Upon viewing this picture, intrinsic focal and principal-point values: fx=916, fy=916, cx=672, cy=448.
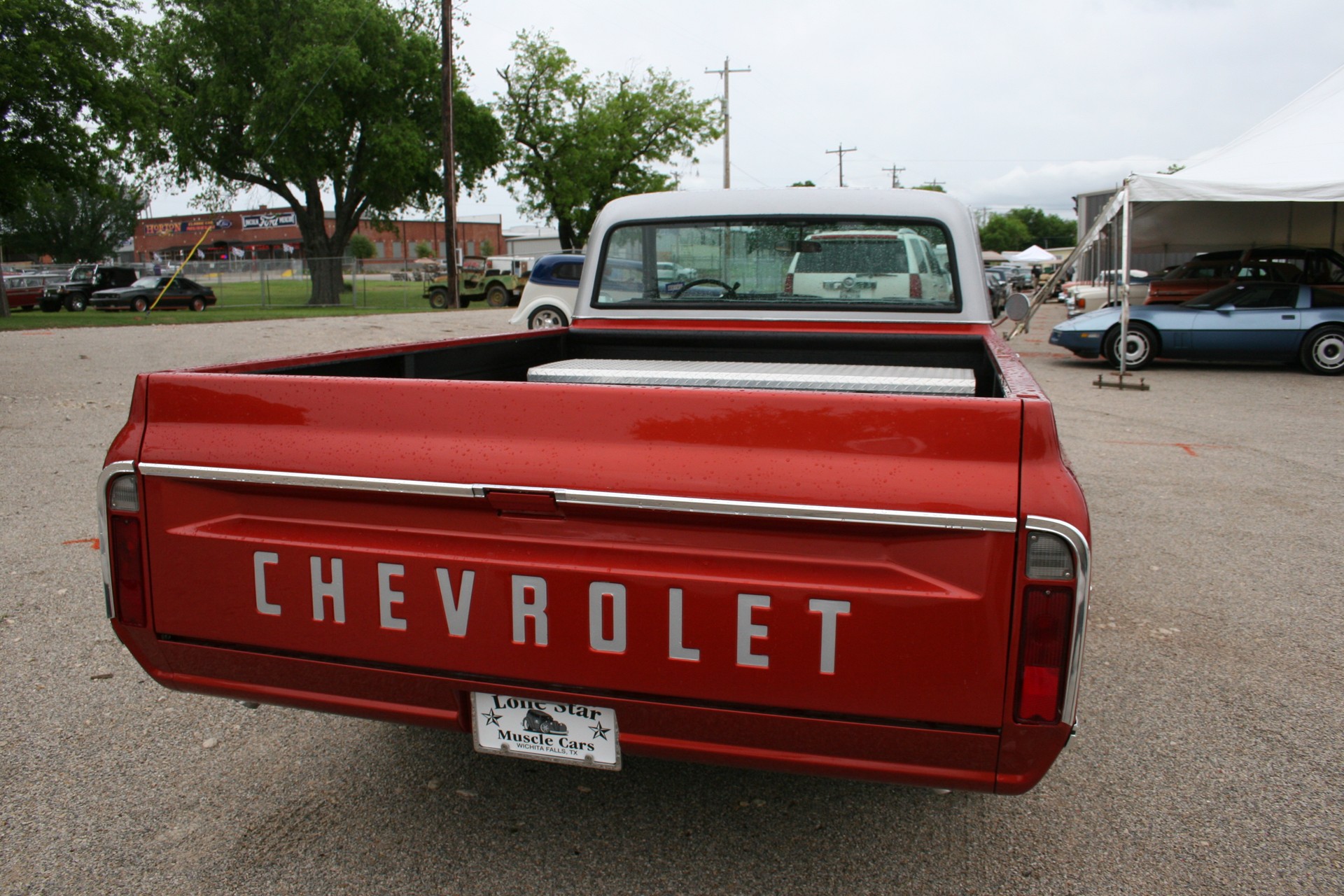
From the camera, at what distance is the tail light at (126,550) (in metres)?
2.09

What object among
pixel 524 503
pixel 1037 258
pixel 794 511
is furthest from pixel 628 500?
pixel 1037 258

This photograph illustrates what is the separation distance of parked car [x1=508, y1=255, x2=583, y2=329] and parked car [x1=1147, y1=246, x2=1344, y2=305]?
406 inches

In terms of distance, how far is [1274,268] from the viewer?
42.9 feet

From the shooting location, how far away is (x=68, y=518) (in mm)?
5262

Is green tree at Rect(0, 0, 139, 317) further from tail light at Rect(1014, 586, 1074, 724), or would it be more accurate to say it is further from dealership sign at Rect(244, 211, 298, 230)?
dealership sign at Rect(244, 211, 298, 230)

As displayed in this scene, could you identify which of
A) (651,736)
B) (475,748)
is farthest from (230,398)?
(651,736)

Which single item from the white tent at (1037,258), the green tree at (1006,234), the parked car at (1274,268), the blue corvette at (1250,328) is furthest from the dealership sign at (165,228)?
the green tree at (1006,234)

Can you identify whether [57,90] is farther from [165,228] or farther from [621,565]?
[165,228]

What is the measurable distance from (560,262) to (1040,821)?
15.7 meters

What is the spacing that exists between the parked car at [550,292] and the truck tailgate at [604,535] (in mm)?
14823

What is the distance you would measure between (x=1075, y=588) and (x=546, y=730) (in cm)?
114

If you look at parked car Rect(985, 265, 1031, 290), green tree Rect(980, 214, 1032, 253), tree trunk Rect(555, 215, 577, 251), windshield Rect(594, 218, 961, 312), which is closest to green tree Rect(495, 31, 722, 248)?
tree trunk Rect(555, 215, 577, 251)

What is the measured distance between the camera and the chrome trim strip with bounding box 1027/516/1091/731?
1.64m

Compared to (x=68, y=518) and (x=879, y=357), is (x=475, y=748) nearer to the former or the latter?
(x=879, y=357)
